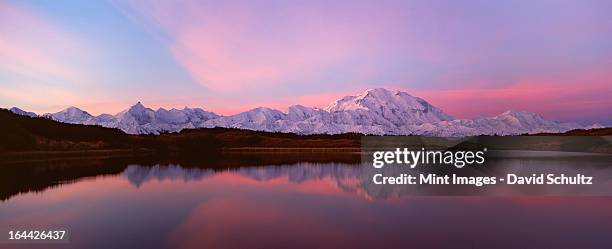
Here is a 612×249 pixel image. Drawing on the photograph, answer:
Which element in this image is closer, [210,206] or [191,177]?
[210,206]

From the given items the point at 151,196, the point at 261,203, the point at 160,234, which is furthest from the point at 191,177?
the point at 160,234

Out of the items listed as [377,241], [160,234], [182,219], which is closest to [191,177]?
[182,219]

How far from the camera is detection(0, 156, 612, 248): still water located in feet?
82.6

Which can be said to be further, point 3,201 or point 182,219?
point 3,201

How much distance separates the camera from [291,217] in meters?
33.0

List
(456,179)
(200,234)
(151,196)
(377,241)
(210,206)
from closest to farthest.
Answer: (377,241) → (200,234) → (210,206) → (151,196) → (456,179)

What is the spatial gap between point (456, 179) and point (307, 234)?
129ft

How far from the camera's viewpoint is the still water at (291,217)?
2519 cm

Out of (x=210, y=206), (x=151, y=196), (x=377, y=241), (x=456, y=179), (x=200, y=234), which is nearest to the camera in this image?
(x=377, y=241)

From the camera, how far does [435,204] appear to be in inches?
1538

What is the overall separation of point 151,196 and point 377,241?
2685 cm

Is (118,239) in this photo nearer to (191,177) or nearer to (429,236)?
(429,236)

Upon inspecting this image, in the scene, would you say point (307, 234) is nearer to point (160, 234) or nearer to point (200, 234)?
point (200, 234)

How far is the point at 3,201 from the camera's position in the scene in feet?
126
